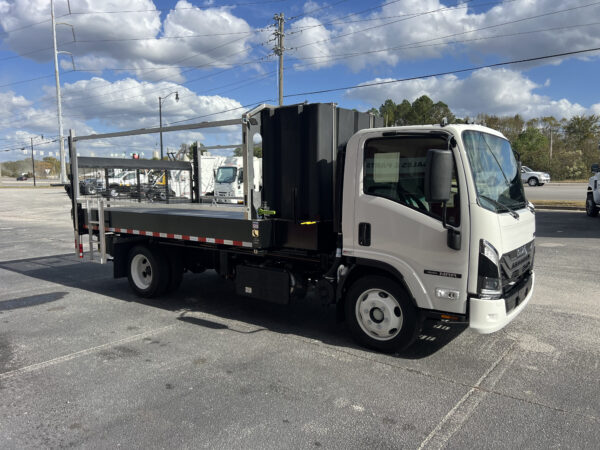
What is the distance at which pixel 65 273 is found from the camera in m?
8.95

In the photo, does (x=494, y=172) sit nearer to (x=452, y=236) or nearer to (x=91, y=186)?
(x=452, y=236)

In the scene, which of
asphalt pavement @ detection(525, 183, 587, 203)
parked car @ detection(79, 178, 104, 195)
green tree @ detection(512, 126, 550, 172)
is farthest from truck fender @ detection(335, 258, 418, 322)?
green tree @ detection(512, 126, 550, 172)

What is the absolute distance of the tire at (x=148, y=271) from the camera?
22.1ft

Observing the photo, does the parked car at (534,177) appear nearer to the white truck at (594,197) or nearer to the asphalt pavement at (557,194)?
the asphalt pavement at (557,194)

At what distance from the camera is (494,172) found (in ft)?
14.4

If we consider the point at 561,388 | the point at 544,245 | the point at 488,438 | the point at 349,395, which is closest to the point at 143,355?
the point at 349,395

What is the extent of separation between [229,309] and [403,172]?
331 centimetres

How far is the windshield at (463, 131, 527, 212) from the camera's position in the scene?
409cm

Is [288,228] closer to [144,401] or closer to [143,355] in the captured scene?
[143,355]

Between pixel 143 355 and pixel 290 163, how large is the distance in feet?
8.42

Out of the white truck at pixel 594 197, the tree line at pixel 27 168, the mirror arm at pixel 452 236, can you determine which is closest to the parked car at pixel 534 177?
the white truck at pixel 594 197

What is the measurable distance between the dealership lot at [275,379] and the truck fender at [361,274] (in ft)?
1.73

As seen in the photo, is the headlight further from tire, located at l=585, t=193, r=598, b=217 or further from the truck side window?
tire, located at l=585, t=193, r=598, b=217

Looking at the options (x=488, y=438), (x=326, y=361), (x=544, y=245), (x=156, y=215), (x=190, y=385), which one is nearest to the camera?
(x=488, y=438)
